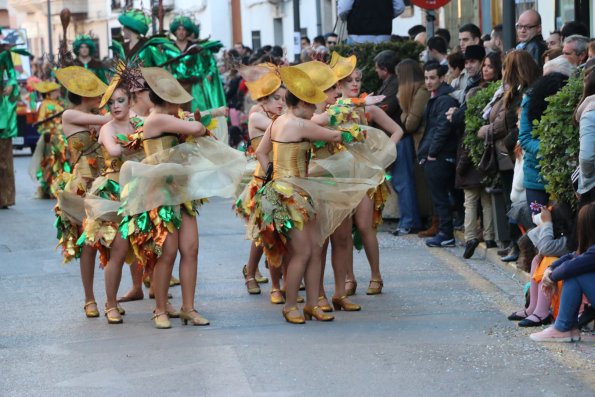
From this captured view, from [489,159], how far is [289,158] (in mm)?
3000

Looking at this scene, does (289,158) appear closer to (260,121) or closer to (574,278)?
(260,121)

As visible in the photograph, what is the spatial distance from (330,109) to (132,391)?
3240mm

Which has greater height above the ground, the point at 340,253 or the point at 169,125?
the point at 169,125

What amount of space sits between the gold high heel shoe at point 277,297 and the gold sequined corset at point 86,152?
159cm

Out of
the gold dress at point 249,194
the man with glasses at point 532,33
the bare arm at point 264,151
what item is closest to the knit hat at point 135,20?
the man with glasses at point 532,33

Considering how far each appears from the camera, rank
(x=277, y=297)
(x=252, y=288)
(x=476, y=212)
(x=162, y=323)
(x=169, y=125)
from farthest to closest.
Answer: (x=476, y=212), (x=252, y=288), (x=277, y=297), (x=162, y=323), (x=169, y=125)

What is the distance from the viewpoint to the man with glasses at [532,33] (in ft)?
41.5

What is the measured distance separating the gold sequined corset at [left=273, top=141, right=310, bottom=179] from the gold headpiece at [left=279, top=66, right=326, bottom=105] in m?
0.31

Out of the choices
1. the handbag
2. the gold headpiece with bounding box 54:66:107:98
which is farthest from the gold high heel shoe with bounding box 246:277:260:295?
the handbag

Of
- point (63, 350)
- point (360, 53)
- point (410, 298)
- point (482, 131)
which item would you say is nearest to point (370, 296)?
point (410, 298)

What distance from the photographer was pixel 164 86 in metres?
9.03

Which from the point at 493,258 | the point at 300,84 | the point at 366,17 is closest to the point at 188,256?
the point at 300,84

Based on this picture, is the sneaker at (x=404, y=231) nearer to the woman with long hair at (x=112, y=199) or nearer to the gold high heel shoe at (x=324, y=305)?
the gold high heel shoe at (x=324, y=305)

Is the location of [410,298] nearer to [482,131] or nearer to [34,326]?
[482,131]
